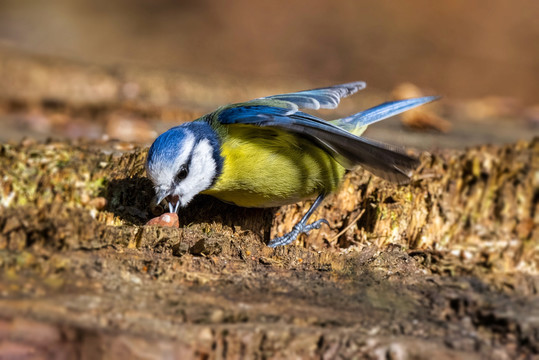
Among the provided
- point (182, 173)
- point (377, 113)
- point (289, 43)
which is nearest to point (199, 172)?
point (182, 173)

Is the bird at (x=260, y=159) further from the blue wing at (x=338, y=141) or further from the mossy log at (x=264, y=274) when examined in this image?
the mossy log at (x=264, y=274)

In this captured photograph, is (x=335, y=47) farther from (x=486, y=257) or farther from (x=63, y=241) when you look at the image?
(x=63, y=241)

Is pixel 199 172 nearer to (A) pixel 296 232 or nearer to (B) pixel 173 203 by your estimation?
(B) pixel 173 203

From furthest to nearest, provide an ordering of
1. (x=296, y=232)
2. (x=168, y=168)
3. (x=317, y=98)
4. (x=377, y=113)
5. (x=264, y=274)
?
(x=377, y=113) < (x=317, y=98) < (x=296, y=232) < (x=168, y=168) < (x=264, y=274)

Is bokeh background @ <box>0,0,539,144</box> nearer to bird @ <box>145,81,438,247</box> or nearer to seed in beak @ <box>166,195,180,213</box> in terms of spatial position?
bird @ <box>145,81,438,247</box>

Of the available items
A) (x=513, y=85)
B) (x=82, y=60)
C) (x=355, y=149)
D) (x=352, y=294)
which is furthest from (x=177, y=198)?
(x=513, y=85)

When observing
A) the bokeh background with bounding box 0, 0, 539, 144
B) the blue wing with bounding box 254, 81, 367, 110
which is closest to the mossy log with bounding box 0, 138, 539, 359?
the blue wing with bounding box 254, 81, 367, 110
